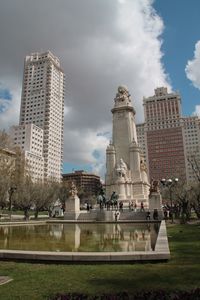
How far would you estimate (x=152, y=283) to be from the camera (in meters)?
7.18

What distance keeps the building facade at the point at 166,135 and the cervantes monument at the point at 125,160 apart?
8960 cm

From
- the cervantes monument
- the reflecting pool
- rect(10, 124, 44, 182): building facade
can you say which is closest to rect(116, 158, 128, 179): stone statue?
the cervantes monument

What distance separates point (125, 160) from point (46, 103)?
349ft

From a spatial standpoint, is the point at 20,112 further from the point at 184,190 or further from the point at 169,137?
the point at 184,190

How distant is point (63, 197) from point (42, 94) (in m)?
99.8

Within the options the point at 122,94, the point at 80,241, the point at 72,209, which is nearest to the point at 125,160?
the point at 122,94

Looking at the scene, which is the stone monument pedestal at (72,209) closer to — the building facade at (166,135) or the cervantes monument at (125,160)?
the cervantes monument at (125,160)

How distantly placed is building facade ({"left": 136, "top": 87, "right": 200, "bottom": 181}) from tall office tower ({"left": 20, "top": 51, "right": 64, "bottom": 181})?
49.4 meters

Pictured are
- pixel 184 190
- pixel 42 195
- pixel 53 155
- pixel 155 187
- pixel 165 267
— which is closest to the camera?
pixel 165 267

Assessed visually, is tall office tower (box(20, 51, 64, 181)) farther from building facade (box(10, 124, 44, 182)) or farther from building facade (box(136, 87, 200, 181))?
building facade (box(136, 87, 200, 181))

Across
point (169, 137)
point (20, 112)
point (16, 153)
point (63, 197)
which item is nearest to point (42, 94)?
point (20, 112)

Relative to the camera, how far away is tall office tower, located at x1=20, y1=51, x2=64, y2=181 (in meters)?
158

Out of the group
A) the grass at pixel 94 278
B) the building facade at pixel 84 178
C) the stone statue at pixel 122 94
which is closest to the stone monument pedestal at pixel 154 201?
the grass at pixel 94 278

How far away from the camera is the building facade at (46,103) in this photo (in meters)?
158
